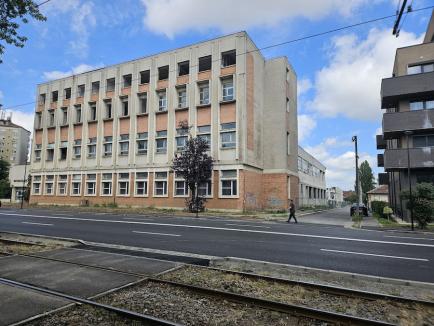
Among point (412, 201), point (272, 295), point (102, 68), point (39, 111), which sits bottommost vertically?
point (272, 295)

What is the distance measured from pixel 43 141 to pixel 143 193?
65.0 feet

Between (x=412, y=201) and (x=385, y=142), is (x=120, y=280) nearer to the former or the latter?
(x=412, y=201)

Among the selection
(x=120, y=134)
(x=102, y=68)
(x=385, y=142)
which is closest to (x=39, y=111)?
(x=102, y=68)

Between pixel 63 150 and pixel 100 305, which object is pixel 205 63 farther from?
pixel 100 305

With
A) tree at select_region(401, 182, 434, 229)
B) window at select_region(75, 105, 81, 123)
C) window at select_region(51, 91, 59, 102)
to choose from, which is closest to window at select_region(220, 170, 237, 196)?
tree at select_region(401, 182, 434, 229)

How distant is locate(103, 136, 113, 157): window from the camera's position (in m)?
39.3

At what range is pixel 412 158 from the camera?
24734 mm

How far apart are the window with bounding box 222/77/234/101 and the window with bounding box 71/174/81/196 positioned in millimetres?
21017

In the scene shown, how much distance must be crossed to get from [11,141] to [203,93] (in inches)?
4243

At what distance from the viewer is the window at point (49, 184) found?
4356cm

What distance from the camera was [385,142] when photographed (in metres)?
39.0

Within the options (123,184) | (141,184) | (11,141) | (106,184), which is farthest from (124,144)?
(11,141)

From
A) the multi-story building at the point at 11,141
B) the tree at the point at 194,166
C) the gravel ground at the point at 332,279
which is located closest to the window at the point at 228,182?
the tree at the point at 194,166

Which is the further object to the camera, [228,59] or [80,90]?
[80,90]
